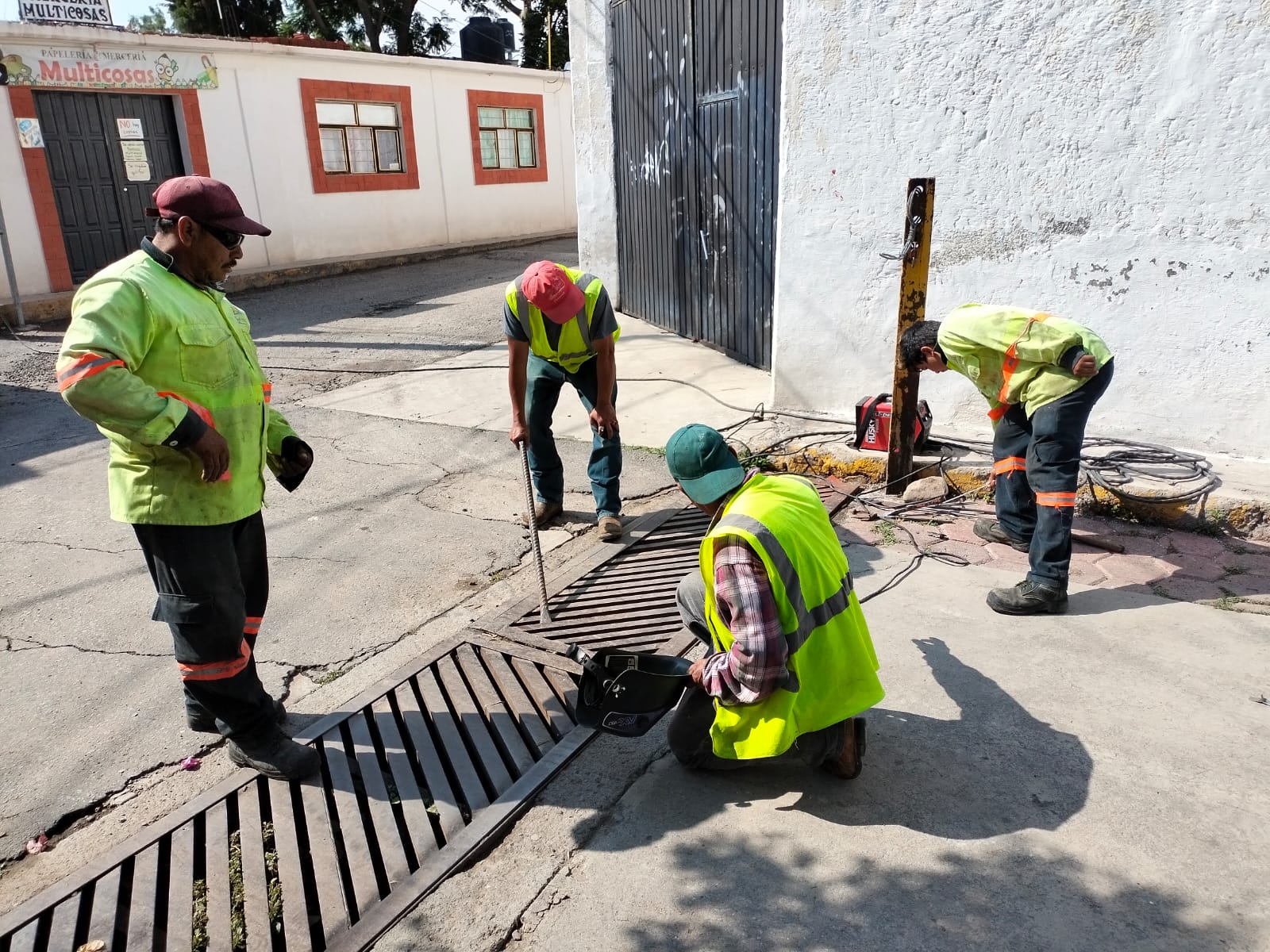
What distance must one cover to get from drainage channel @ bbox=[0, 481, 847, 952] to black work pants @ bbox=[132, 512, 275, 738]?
24 cm

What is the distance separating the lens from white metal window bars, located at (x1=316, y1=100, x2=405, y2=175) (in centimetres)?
1505

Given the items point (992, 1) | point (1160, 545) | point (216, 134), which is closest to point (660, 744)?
point (1160, 545)

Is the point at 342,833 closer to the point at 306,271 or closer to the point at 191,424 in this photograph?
the point at 191,424

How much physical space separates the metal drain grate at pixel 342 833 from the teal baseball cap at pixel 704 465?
1083 mm

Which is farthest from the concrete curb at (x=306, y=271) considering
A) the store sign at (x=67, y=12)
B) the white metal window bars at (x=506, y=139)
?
the store sign at (x=67, y=12)

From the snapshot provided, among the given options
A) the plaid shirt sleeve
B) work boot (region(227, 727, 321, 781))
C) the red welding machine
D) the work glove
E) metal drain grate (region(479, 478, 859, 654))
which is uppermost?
the work glove

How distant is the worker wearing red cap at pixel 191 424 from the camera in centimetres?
245

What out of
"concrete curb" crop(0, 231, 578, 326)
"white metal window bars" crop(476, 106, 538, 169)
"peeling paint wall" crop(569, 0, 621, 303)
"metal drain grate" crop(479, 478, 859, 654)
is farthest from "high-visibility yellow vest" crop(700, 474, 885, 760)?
"white metal window bars" crop(476, 106, 538, 169)

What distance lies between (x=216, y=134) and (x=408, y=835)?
13.4 metres

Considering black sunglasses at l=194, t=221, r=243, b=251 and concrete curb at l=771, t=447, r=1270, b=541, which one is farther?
concrete curb at l=771, t=447, r=1270, b=541

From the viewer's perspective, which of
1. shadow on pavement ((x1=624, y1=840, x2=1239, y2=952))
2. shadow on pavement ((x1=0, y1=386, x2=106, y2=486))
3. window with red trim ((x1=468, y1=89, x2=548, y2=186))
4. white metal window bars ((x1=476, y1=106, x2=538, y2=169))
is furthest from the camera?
white metal window bars ((x1=476, y1=106, x2=538, y2=169))

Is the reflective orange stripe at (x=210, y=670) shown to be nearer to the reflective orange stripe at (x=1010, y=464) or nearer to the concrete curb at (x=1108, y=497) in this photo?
the reflective orange stripe at (x=1010, y=464)

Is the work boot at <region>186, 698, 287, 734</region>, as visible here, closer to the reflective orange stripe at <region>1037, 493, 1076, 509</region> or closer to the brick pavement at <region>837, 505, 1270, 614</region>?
the brick pavement at <region>837, 505, 1270, 614</region>

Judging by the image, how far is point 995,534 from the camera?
450 cm
